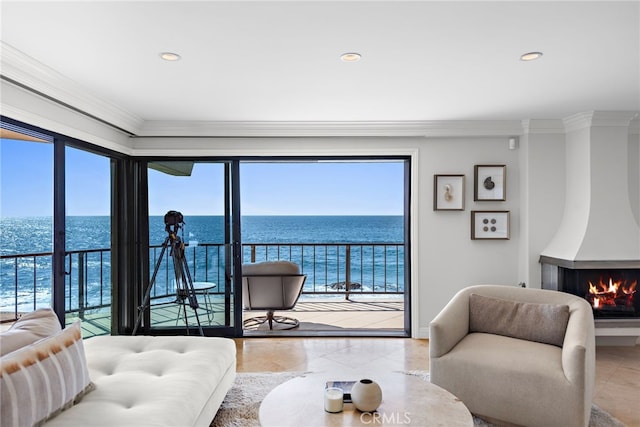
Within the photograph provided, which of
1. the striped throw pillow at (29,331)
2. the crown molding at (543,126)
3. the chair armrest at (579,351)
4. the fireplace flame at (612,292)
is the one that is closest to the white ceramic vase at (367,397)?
the chair armrest at (579,351)

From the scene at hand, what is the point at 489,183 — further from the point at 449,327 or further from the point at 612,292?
the point at 449,327

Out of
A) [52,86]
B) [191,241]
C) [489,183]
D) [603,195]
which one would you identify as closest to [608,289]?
[603,195]

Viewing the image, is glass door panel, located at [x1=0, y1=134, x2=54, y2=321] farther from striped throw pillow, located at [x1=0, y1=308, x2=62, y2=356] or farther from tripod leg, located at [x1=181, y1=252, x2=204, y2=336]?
tripod leg, located at [x1=181, y1=252, x2=204, y2=336]

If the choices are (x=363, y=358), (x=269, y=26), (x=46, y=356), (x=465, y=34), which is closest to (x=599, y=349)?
(x=363, y=358)

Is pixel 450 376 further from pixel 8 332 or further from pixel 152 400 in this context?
pixel 8 332

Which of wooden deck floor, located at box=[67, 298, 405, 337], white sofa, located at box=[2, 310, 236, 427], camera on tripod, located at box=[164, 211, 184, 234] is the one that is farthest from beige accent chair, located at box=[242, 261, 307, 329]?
white sofa, located at box=[2, 310, 236, 427]

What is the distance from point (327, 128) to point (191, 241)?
187 cm

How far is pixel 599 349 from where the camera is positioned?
13.5ft

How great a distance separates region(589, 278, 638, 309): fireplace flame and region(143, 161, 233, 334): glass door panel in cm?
362

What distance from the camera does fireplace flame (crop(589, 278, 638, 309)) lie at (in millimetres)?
4016

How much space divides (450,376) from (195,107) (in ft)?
9.69

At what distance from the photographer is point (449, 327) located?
288 centimetres

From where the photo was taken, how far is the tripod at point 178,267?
14.1 feet

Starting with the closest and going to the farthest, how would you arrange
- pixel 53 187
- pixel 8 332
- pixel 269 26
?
pixel 8 332 → pixel 269 26 → pixel 53 187
